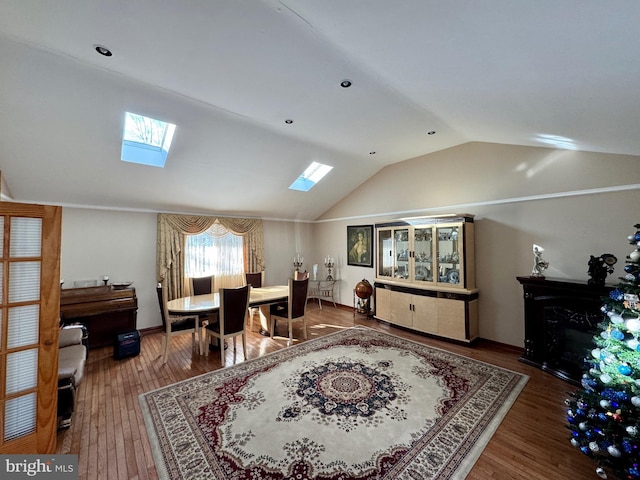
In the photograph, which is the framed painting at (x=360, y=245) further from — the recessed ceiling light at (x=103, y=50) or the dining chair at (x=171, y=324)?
the recessed ceiling light at (x=103, y=50)

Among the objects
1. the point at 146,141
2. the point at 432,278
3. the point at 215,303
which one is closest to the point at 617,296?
the point at 432,278

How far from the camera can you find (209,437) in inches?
78.3

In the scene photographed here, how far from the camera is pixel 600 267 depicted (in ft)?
8.88

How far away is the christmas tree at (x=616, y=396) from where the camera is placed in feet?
4.85

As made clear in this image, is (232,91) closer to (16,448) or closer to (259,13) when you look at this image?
(259,13)

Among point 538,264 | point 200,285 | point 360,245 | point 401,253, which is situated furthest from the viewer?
point 360,245

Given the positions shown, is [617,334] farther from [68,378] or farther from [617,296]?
[68,378]

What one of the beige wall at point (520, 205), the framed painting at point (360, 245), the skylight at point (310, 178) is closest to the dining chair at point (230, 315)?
the skylight at point (310, 178)

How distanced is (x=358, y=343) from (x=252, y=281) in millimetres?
2449

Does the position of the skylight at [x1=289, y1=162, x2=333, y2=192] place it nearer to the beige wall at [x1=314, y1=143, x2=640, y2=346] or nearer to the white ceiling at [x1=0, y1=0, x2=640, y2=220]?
the white ceiling at [x1=0, y1=0, x2=640, y2=220]

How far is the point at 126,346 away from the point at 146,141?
2.84m

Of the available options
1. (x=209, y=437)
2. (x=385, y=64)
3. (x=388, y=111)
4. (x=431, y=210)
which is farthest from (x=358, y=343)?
(x=385, y=64)

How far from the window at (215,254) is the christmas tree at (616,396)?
5.39 meters

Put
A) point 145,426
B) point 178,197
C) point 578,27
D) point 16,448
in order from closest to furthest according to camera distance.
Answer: point 578,27 → point 16,448 → point 145,426 → point 178,197
